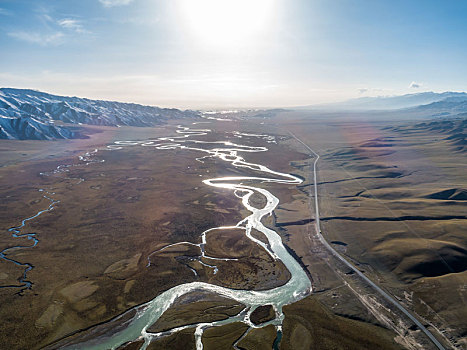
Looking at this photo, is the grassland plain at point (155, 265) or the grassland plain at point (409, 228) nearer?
the grassland plain at point (155, 265)

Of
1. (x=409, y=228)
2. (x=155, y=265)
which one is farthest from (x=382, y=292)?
(x=155, y=265)

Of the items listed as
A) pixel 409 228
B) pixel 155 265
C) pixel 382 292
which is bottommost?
pixel 382 292

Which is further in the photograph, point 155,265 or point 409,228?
point 409,228

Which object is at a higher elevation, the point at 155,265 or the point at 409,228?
the point at 409,228

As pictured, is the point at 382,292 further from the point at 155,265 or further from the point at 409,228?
the point at 155,265

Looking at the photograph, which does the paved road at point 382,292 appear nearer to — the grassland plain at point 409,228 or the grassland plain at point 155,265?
the grassland plain at point 409,228

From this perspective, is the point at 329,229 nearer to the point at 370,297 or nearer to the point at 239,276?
the point at 370,297

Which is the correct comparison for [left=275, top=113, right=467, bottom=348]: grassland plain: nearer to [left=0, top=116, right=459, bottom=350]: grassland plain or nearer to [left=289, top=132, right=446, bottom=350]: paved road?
[left=289, top=132, right=446, bottom=350]: paved road

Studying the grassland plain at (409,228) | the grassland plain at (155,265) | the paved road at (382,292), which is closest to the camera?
the paved road at (382,292)

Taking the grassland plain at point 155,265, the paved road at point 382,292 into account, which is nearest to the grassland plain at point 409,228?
the paved road at point 382,292

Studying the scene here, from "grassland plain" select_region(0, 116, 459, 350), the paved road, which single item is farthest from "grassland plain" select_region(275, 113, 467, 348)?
"grassland plain" select_region(0, 116, 459, 350)

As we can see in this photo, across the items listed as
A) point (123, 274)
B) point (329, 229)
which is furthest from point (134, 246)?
point (329, 229)

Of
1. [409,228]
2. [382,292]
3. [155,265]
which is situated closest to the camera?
[382,292]
